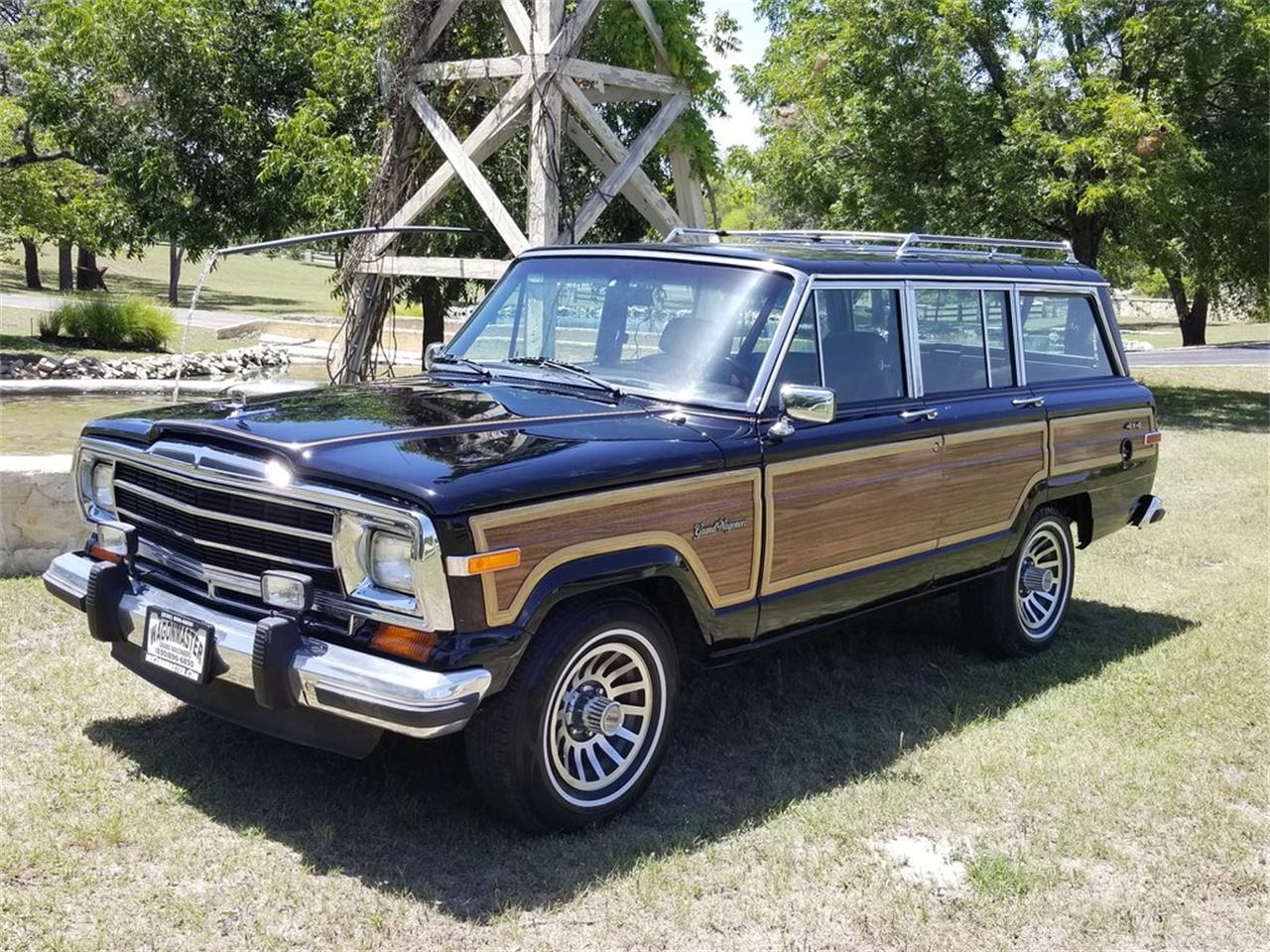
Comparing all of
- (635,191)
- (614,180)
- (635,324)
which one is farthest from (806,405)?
(635,191)

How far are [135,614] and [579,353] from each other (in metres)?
2.12

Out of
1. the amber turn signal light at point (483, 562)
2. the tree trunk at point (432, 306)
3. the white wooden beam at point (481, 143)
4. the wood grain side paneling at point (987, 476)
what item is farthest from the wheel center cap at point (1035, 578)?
the tree trunk at point (432, 306)

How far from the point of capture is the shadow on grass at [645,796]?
4.05 m

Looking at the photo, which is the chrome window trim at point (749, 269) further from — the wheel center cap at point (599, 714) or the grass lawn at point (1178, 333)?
the grass lawn at point (1178, 333)

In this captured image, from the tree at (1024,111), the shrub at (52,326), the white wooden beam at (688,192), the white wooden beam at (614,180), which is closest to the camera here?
the white wooden beam at (614,180)

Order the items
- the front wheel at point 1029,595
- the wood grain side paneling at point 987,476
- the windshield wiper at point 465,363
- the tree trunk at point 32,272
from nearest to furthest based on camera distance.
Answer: the windshield wiper at point 465,363 → the wood grain side paneling at point 987,476 → the front wheel at point 1029,595 → the tree trunk at point 32,272

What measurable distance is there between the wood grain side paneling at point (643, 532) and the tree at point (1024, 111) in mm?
12618

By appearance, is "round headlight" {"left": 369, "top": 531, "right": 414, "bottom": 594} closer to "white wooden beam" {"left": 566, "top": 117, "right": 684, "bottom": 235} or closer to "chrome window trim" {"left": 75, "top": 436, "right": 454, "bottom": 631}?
"chrome window trim" {"left": 75, "top": 436, "right": 454, "bottom": 631}

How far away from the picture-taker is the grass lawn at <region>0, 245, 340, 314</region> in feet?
126

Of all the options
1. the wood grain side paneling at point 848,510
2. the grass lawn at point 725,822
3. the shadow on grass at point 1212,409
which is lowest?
the grass lawn at point 725,822

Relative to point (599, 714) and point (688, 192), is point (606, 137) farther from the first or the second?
point (599, 714)

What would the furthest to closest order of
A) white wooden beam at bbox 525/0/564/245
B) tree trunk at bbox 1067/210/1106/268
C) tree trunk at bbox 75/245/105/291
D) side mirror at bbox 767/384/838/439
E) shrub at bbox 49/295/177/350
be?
tree trunk at bbox 75/245/105/291 → shrub at bbox 49/295/177/350 → tree trunk at bbox 1067/210/1106/268 → white wooden beam at bbox 525/0/564/245 → side mirror at bbox 767/384/838/439

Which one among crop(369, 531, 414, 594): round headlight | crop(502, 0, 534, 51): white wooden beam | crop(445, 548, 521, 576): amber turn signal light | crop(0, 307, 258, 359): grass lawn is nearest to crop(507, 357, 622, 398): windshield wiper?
crop(445, 548, 521, 576): amber turn signal light

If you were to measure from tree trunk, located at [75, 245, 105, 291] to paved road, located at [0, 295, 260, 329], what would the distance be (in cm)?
219
